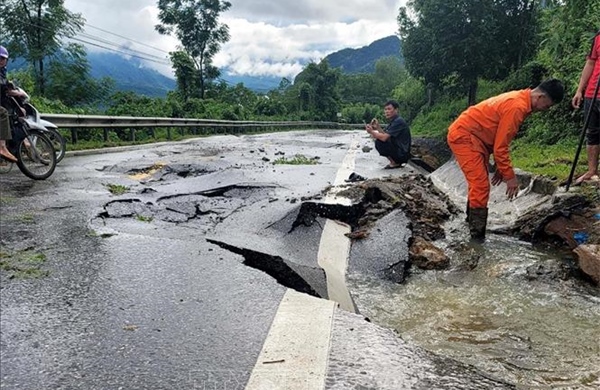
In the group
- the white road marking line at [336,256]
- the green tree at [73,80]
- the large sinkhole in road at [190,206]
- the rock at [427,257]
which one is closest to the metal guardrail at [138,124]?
the large sinkhole in road at [190,206]

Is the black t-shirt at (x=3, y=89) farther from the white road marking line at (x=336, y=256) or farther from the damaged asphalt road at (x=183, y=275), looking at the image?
the white road marking line at (x=336, y=256)

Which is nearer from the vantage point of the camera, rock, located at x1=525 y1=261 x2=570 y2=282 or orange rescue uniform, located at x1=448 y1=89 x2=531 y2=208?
rock, located at x1=525 y1=261 x2=570 y2=282

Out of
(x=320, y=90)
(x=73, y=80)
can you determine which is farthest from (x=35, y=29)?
(x=320, y=90)

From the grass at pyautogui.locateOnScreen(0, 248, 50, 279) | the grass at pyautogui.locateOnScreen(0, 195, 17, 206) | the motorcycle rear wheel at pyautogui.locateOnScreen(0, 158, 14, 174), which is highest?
the motorcycle rear wheel at pyautogui.locateOnScreen(0, 158, 14, 174)

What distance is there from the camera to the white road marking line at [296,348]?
72.5 inches

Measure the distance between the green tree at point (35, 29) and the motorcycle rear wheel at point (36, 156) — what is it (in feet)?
80.9

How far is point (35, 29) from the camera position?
28.4m

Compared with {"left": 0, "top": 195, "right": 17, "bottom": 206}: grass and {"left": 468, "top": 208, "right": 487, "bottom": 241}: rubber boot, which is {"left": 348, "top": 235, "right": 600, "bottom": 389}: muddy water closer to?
{"left": 468, "top": 208, "right": 487, "bottom": 241}: rubber boot

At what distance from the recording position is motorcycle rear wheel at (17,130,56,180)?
611 cm

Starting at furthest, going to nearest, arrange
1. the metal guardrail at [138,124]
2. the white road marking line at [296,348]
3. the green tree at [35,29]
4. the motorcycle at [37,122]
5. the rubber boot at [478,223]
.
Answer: the green tree at [35,29]
the metal guardrail at [138,124]
the motorcycle at [37,122]
the rubber boot at [478,223]
the white road marking line at [296,348]

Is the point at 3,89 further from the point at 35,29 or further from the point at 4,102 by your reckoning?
the point at 35,29

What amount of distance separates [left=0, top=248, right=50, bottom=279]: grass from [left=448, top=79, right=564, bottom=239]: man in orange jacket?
4.14 meters

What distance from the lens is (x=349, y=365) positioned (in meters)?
2.01

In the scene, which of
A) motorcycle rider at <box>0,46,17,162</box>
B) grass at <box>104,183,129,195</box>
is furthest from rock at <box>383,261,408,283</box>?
motorcycle rider at <box>0,46,17,162</box>
